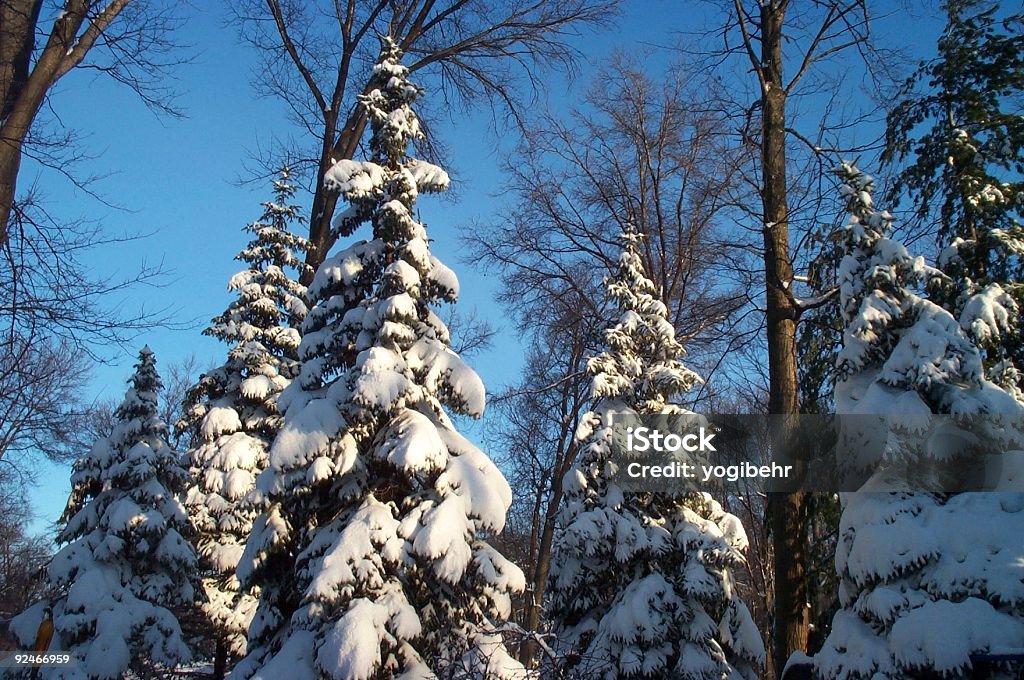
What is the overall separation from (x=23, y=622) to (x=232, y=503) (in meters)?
4.08

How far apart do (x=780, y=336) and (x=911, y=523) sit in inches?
155

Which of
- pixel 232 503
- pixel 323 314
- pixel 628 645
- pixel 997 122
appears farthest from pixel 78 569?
pixel 997 122

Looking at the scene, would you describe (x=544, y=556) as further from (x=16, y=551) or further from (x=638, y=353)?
(x=16, y=551)

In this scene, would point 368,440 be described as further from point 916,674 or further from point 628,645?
point 916,674

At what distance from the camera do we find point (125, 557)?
14.5 m

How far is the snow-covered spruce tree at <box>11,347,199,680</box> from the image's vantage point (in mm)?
13195

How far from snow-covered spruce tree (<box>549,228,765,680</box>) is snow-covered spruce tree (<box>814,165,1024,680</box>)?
13.1ft

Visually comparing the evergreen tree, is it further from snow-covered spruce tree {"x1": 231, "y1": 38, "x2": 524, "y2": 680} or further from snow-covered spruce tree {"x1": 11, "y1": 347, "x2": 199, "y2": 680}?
snow-covered spruce tree {"x1": 11, "y1": 347, "x2": 199, "y2": 680}

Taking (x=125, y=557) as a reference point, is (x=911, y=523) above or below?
above

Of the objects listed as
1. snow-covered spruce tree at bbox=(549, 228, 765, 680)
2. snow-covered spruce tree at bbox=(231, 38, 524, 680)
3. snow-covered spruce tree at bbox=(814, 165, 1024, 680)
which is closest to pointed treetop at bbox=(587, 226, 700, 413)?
snow-covered spruce tree at bbox=(549, 228, 765, 680)

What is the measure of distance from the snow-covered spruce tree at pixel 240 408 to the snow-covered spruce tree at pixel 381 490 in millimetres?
6895

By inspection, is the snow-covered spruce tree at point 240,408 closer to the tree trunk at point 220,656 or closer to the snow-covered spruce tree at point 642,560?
the tree trunk at point 220,656

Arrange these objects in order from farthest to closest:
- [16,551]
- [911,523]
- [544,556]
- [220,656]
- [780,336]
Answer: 1. [16,551]
2. [544,556]
3. [220,656]
4. [780,336]
5. [911,523]

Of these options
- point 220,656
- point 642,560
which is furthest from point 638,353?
point 220,656
